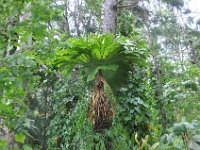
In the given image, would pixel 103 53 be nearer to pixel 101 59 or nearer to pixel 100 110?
pixel 101 59

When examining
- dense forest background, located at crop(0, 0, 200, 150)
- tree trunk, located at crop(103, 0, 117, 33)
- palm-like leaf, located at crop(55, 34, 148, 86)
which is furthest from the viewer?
tree trunk, located at crop(103, 0, 117, 33)

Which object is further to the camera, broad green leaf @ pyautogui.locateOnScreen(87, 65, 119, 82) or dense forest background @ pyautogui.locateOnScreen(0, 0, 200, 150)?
broad green leaf @ pyautogui.locateOnScreen(87, 65, 119, 82)

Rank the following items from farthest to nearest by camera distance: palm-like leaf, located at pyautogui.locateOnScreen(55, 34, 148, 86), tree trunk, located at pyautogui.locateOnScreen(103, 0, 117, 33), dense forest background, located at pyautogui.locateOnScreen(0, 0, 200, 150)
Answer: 1. tree trunk, located at pyautogui.locateOnScreen(103, 0, 117, 33)
2. palm-like leaf, located at pyautogui.locateOnScreen(55, 34, 148, 86)
3. dense forest background, located at pyautogui.locateOnScreen(0, 0, 200, 150)

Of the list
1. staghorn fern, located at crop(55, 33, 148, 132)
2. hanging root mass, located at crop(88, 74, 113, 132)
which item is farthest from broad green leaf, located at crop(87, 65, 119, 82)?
hanging root mass, located at crop(88, 74, 113, 132)

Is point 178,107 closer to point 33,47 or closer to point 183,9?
point 33,47

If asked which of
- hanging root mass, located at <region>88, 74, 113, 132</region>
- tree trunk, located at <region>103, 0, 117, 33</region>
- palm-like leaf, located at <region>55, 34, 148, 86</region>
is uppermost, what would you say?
tree trunk, located at <region>103, 0, 117, 33</region>

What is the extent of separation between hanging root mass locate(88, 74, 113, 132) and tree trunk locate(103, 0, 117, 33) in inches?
67.1

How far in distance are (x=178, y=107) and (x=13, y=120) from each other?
3.20 m

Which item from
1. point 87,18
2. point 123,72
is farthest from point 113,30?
point 87,18

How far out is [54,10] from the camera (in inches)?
67.4

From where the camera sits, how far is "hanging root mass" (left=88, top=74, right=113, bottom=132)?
135 inches

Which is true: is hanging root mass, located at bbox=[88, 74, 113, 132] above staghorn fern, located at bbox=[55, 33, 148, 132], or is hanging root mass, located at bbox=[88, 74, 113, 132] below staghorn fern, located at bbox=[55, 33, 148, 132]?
below

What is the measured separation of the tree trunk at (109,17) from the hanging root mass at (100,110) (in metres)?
1.71

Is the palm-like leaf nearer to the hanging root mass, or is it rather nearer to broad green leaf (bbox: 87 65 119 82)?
broad green leaf (bbox: 87 65 119 82)
